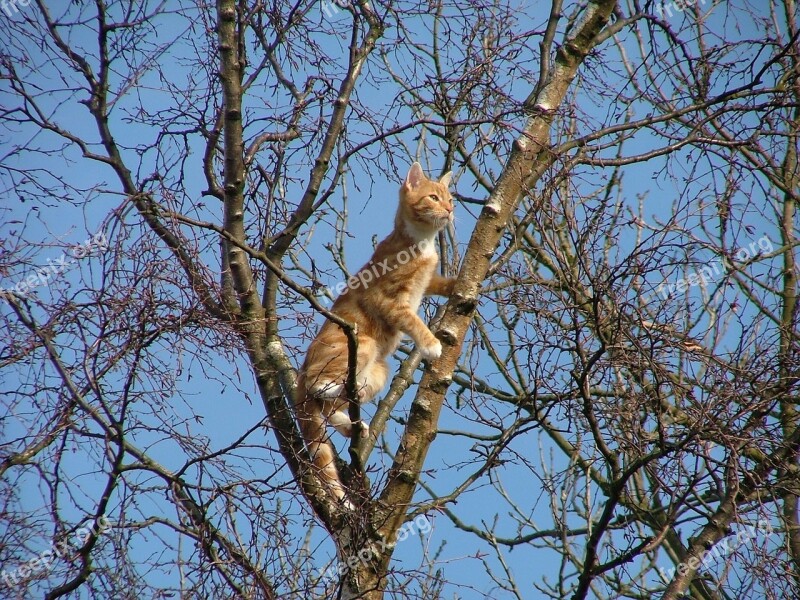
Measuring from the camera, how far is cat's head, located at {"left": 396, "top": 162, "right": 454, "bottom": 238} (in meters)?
7.14

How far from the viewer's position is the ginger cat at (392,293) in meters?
6.36

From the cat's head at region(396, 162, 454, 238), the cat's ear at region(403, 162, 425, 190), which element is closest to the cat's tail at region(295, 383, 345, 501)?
the cat's head at region(396, 162, 454, 238)

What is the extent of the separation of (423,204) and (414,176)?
14.0 inches

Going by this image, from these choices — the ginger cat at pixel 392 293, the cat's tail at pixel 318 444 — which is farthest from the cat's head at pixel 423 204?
the cat's tail at pixel 318 444

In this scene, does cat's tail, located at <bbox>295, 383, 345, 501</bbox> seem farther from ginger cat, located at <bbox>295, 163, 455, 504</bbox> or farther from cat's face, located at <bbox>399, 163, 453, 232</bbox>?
cat's face, located at <bbox>399, 163, 453, 232</bbox>

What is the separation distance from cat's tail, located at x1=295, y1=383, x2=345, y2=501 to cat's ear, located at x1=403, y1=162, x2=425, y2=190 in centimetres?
246

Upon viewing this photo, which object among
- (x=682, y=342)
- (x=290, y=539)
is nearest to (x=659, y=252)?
(x=682, y=342)

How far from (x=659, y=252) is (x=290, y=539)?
2.40 metres

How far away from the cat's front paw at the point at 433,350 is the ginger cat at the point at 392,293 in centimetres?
3

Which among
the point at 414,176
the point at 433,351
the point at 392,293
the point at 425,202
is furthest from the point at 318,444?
the point at 414,176

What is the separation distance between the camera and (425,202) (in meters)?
7.19

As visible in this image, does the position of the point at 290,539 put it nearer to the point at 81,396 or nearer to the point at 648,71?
the point at 81,396

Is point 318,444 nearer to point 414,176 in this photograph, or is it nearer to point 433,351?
point 433,351

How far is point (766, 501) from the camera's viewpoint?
527cm
